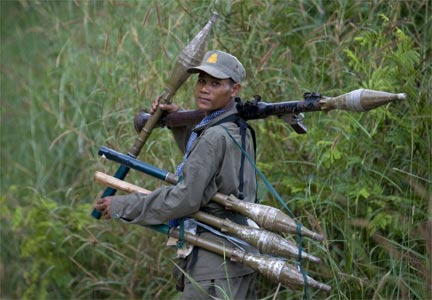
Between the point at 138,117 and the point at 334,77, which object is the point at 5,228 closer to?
the point at 138,117

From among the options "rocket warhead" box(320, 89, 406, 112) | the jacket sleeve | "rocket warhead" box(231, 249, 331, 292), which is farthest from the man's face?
"rocket warhead" box(231, 249, 331, 292)

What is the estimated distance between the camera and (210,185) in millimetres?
4277

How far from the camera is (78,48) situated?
771 centimetres

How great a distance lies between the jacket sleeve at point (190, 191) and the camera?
13.7ft

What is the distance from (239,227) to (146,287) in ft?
6.66

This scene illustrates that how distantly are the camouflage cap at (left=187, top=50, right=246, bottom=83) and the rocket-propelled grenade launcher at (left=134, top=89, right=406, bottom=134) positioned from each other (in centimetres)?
14

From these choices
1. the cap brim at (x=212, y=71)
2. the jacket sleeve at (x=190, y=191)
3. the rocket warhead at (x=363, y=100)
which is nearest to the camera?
the rocket warhead at (x=363, y=100)

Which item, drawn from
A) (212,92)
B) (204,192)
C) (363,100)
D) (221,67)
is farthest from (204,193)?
(363,100)

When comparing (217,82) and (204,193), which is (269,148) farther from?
(204,193)

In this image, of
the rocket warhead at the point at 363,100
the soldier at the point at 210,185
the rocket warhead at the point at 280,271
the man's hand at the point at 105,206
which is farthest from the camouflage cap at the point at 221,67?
the rocket warhead at the point at 280,271

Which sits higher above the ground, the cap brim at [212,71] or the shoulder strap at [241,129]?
the cap brim at [212,71]

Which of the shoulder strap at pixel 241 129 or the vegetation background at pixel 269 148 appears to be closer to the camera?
the shoulder strap at pixel 241 129

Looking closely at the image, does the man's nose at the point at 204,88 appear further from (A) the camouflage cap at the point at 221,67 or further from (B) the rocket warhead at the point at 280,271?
(B) the rocket warhead at the point at 280,271

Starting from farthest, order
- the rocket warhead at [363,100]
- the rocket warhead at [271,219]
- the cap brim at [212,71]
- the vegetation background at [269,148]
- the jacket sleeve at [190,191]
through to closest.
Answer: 1. the vegetation background at [269,148]
2. the cap brim at [212,71]
3. the jacket sleeve at [190,191]
4. the rocket warhead at [271,219]
5. the rocket warhead at [363,100]
